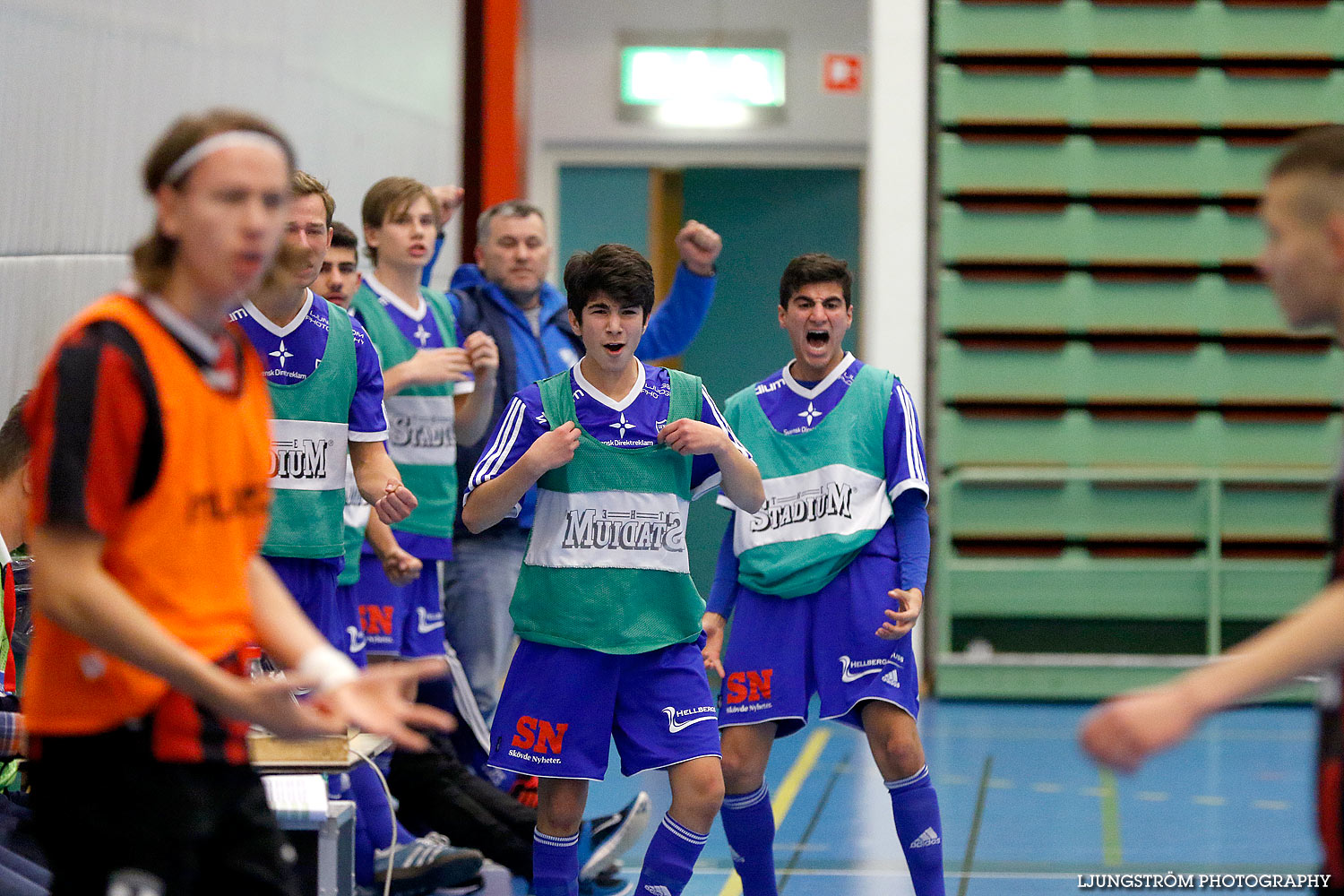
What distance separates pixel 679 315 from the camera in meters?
5.77

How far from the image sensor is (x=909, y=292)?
8914 mm

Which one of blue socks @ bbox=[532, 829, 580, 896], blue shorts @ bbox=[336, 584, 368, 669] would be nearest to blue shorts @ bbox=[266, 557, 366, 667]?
blue shorts @ bbox=[336, 584, 368, 669]

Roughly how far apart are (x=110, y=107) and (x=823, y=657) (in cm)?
259

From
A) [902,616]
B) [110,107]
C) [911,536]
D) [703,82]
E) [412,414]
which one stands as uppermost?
[703,82]

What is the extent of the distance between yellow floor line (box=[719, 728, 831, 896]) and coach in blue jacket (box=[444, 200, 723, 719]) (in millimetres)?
1077

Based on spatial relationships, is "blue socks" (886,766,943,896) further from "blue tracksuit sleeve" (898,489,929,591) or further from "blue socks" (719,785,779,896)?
"blue tracksuit sleeve" (898,489,929,591)

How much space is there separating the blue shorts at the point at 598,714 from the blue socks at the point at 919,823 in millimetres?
602

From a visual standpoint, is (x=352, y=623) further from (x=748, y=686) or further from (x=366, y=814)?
(x=748, y=686)

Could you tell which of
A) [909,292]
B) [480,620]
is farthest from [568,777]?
[909,292]

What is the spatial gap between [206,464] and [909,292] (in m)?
7.18

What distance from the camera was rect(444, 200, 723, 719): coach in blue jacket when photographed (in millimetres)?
5473

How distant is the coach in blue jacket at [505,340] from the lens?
5473 mm

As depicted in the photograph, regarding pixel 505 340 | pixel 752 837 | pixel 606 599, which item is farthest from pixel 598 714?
pixel 505 340

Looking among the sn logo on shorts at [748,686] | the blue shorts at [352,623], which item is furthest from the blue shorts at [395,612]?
the sn logo on shorts at [748,686]
